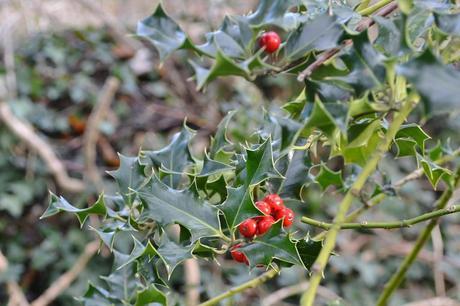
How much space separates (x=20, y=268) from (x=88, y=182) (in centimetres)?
40

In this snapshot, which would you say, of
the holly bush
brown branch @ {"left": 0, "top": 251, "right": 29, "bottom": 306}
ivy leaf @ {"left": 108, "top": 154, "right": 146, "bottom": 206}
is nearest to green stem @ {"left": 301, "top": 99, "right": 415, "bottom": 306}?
the holly bush

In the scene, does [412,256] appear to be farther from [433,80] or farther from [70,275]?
[70,275]

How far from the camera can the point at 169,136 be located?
2.70 metres

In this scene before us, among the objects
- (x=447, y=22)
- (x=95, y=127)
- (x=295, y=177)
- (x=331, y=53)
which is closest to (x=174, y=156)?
(x=295, y=177)

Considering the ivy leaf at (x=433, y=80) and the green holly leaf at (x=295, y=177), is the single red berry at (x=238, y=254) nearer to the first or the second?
the green holly leaf at (x=295, y=177)

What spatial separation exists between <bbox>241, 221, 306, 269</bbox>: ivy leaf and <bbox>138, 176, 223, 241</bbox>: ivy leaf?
1.8 inches

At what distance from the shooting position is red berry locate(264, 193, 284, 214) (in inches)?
28.7

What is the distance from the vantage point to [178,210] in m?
0.68

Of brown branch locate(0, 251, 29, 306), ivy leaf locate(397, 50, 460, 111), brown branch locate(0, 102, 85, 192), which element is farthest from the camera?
brown branch locate(0, 102, 85, 192)

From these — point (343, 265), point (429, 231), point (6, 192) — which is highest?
point (429, 231)

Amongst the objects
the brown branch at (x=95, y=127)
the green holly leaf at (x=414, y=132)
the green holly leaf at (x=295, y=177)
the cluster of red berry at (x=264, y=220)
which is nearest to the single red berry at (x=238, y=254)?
the cluster of red berry at (x=264, y=220)

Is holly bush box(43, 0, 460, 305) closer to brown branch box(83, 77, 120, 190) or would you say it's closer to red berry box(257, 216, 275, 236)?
red berry box(257, 216, 275, 236)

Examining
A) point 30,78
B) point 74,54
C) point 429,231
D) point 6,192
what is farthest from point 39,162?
point 429,231

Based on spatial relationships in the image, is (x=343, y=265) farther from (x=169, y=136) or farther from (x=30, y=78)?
(x=30, y=78)
